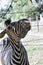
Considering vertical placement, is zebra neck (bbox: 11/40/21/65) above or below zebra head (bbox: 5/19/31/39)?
below

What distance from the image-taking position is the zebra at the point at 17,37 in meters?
0.25

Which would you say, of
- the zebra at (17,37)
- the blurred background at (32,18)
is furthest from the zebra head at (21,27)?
the blurred background at (32,18)

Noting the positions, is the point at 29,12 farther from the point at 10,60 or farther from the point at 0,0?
the point at 10,60

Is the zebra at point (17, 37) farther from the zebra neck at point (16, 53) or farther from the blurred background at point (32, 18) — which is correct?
the blurred background at point (32, 18)

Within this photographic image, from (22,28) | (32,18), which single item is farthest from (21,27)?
(32,18)

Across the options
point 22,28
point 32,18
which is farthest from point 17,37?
point 32,18

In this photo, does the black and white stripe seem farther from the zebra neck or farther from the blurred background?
the blurred background

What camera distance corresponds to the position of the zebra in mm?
251

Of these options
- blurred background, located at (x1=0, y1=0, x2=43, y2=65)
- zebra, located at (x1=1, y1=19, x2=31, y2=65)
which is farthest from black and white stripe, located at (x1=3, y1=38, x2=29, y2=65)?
blurred background, located at (x1=0, y1=0, x2=43, y2=65)

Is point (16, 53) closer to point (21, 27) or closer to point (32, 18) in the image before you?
point (21, 27)

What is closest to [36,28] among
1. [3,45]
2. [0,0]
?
[0,0]

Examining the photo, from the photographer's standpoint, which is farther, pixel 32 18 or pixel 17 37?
pixel 32 18

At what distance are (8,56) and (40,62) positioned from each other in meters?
1.31

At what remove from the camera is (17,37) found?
0.26 m
